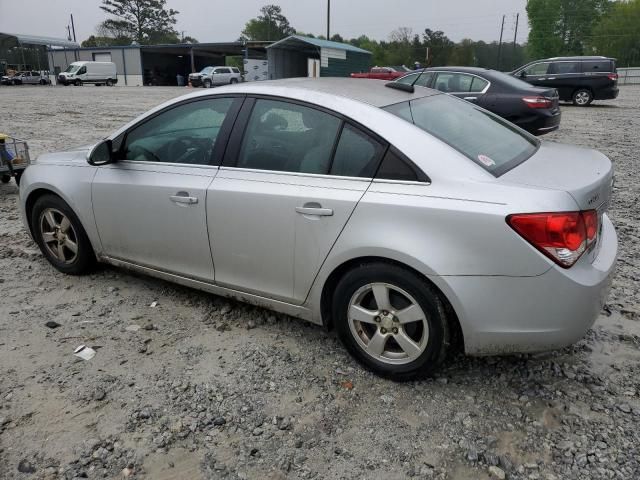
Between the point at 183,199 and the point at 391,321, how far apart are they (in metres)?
1.52

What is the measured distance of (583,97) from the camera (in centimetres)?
1956

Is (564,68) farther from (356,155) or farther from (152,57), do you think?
(152,57)

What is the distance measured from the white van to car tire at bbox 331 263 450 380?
48319 mm

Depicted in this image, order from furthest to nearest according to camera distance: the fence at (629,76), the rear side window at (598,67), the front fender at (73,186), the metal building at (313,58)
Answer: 1. the fence at (629,76)
2. the metal building at (313,58)
3. the rear side window at (598,67)
4. the front fender at (73,186)

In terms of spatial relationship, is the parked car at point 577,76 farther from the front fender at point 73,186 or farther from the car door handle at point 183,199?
the car door handle at point 183,199

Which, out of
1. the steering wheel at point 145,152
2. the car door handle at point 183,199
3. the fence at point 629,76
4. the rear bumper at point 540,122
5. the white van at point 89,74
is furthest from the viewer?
the white van at point 89,74

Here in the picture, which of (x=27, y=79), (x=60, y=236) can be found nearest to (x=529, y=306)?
(x=60, y=236)

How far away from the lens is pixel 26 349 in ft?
10.7

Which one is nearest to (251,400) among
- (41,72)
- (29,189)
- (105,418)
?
(105,418)

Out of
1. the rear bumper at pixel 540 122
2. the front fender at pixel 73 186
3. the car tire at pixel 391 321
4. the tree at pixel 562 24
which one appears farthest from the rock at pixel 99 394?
the tree at pixel 562 24

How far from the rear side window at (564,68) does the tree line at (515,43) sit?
4602 cm

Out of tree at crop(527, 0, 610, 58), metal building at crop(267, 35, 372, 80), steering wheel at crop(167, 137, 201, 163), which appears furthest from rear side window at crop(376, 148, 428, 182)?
tree at crop(527, 0, 610, 58)

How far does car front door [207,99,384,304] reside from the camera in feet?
9.24

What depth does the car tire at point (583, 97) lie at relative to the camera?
19.4 m
